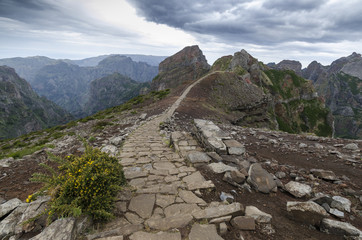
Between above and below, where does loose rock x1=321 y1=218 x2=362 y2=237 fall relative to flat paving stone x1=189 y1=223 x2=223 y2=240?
above

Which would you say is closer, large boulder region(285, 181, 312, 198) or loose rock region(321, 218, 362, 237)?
loose rock region(321, 218, 362, 237)

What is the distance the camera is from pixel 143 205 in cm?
485

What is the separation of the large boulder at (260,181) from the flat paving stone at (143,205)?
137 inches

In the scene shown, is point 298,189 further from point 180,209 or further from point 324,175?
point 180,209

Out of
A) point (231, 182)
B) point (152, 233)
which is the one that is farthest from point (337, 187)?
point (152, 233)

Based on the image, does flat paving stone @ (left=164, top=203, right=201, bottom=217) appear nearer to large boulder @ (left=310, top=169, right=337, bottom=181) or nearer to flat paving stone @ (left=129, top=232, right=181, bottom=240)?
flat paving stone @ (left=129, top=232, right=181, bottom=240)

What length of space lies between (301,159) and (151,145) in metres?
8.32

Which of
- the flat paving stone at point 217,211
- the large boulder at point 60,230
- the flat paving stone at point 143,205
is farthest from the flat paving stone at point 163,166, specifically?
the large boulder at point 60,230

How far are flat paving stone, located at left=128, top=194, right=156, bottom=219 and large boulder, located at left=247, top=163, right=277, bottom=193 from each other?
3479mm

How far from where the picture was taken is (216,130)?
10156 millimetres

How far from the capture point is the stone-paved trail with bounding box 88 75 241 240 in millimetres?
3896

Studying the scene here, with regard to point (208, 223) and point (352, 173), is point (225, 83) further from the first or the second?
point (208, 223)

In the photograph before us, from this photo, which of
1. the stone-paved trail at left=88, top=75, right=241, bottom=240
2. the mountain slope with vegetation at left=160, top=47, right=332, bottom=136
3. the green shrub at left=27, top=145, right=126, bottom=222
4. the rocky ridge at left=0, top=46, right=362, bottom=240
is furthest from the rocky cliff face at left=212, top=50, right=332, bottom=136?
the green shrub at left=27, top=145, right=126, bottom=222

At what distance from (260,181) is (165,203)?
345cm
